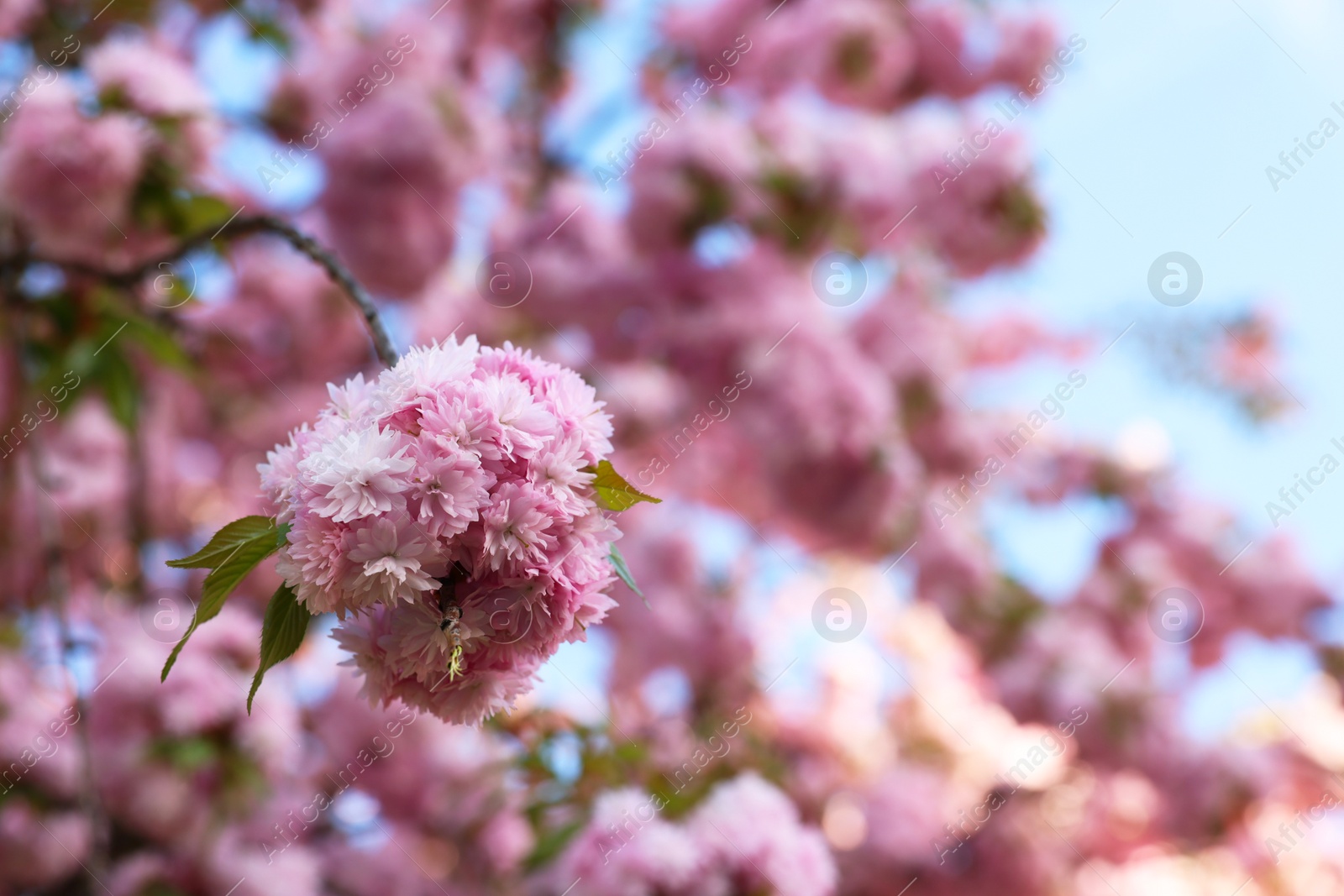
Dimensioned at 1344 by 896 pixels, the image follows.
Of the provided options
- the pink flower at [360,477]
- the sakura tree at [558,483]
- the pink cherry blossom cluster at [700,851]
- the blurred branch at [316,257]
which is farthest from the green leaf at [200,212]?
the pink flower at [360,477]

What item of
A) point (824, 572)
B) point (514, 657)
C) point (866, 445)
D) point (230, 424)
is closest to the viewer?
point (514, 657)

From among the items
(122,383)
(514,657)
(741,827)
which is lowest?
(122,383)

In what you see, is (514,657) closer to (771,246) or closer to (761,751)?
(761,751)

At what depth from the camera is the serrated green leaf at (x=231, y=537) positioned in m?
0.67

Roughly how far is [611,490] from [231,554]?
10.0 inches

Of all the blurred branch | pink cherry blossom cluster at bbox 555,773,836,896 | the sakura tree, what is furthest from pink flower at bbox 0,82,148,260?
pink cherry blossom cluster at bbox 555,773,836,896

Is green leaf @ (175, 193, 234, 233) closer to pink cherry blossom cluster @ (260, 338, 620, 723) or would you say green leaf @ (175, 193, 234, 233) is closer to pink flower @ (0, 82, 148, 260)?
pink flower @ (0, 82, 148, 260)

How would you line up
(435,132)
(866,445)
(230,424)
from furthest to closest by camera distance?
1. (230,424)
2. (866,445)
3. (435,132)

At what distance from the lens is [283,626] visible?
2.30ft

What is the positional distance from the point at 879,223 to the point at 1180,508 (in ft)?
6.39

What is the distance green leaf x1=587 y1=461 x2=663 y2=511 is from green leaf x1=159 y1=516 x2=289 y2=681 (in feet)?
0.68

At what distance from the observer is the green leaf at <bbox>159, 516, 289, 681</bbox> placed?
673 mm

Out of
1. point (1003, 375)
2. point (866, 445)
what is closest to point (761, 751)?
point (866, 445)

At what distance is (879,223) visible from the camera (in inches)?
122
